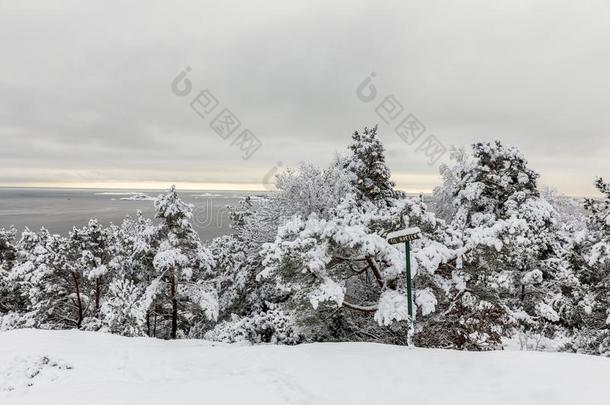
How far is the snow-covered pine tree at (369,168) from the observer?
21.2 meters

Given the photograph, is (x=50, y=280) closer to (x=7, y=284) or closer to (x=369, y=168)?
(x=7, y=284)

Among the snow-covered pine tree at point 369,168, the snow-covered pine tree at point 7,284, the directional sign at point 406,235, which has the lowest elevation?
the snow-covered pine tree at point 7,284

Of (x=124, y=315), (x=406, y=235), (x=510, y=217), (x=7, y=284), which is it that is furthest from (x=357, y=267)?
(x=7, y=284)

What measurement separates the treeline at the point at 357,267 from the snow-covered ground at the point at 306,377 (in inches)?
65.7

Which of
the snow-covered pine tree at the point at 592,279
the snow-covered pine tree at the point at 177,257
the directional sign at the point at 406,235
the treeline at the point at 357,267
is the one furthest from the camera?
the snow-covered pine tree at the point at 177,257

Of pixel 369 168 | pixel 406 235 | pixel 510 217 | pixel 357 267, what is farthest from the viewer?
pixel 369 168

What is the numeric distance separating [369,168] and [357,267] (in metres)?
11.0

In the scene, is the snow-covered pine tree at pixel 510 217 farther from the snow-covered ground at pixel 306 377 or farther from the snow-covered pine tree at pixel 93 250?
the snow-covered pine tree at pixel 93 250

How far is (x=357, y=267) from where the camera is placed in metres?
11.6

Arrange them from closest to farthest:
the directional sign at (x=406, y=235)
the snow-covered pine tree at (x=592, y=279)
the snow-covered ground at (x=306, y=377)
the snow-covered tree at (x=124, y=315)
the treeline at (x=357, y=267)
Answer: the snow-covered ground at (x=306, y=377) < the directional sign at (x=406, y=235) < the treeline at (x=357, y=267) < the snow-covered pine tree at (x=592, y=279) < the snow-covered tree at (x=124, y=315)

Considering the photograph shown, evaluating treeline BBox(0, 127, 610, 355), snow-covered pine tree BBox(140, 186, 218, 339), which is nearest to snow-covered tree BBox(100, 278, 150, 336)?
treeline BBox(0, 127, 610, 355)

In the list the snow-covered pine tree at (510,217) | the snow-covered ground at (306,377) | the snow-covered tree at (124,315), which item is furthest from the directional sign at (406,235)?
the snow-covered tree at (124,315)

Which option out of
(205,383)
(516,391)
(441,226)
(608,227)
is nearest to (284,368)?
(205,383)

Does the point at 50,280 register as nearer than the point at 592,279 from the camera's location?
No
